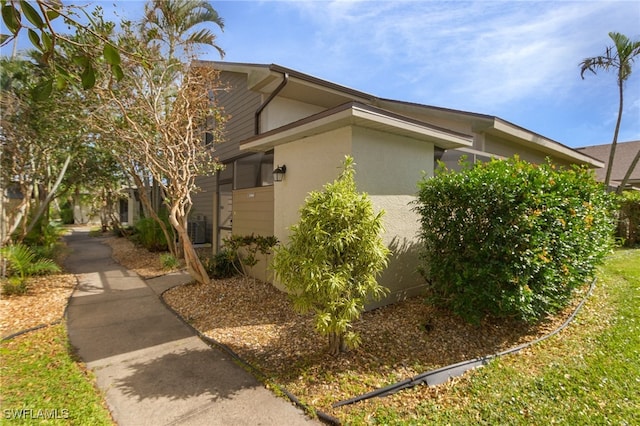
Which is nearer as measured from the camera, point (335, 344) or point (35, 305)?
point (335, 344)

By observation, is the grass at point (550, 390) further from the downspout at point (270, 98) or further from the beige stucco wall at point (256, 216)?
the downspout at point (270, 98)

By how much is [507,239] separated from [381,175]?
2121 millimetres

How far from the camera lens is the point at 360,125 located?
473 centimetres

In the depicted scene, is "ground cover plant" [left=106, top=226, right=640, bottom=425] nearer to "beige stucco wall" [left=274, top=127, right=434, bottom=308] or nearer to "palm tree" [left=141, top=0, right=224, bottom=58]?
"beige stucco wall" [left=274, top=127, right=434, bottom=308]

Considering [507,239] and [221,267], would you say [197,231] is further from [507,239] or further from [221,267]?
[507,239]

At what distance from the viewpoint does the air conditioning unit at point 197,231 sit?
38.8 ft

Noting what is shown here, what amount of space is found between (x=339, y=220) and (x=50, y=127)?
7.76 m

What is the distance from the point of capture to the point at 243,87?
31.7ft

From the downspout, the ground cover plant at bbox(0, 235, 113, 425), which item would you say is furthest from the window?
the ground cover plant at bbox(0, 235, 113, 425)

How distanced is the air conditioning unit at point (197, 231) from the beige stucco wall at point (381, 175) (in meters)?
7.01

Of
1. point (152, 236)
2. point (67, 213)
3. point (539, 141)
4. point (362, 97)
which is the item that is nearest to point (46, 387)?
point (152, 236)

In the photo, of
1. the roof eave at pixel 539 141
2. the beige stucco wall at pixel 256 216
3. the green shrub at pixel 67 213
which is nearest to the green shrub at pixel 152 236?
the beige stucco wall at pixel 256 216

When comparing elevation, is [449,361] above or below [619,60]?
below

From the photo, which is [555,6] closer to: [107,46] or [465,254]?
[465,254]
